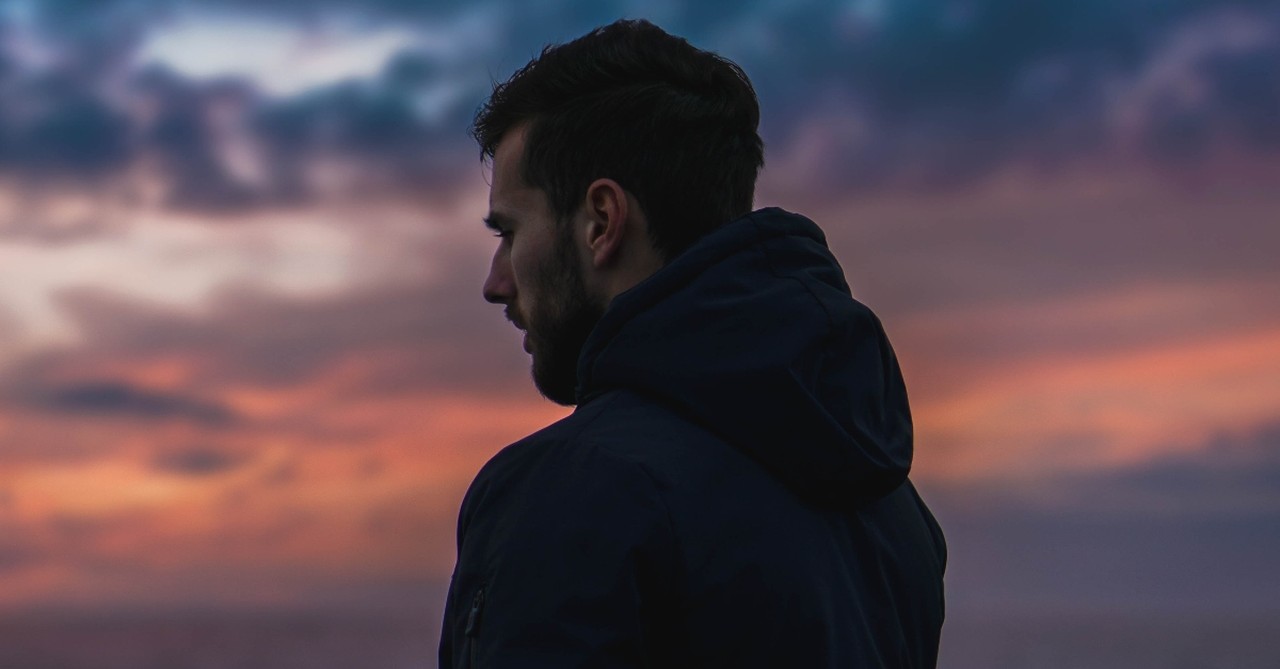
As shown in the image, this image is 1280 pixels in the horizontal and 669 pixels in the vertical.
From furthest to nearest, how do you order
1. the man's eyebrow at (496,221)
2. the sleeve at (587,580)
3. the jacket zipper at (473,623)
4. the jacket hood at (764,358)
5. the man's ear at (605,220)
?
the man's eyebrow at (496,221)
the man's ear at (605,220)
the jacket hood at (764,358)
the jacket zipper at (473,623)
the sleeve at (587,580)

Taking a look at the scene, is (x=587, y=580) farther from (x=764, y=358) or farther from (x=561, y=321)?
(x=561, y=321)

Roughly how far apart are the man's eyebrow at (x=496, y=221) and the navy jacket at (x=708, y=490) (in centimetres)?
58

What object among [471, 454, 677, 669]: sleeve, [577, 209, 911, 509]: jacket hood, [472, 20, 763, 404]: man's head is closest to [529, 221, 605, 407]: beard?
[472, 20, 763, 404]: man's head

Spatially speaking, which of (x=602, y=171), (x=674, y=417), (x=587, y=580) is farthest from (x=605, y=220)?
(x=587, y=580)

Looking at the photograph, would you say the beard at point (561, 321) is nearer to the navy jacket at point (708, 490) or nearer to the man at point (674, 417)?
the man at point (674, 417)

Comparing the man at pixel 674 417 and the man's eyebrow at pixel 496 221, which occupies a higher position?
the man's eyebrow at pixel 496 221

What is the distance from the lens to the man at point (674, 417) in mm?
2510

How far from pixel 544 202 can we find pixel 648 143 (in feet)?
0.92

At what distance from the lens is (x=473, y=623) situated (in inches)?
101

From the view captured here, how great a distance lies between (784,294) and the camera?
2.82 metres

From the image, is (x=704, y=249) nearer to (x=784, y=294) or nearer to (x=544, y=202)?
(x=784, y=294)

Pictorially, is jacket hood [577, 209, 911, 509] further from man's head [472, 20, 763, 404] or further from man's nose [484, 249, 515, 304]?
man's nose [484, 249, 515, 304]

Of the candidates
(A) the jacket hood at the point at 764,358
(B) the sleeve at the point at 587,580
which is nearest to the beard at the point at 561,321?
(A) the jacket hood at the point at 764,358

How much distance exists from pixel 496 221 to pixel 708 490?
3.40ft
